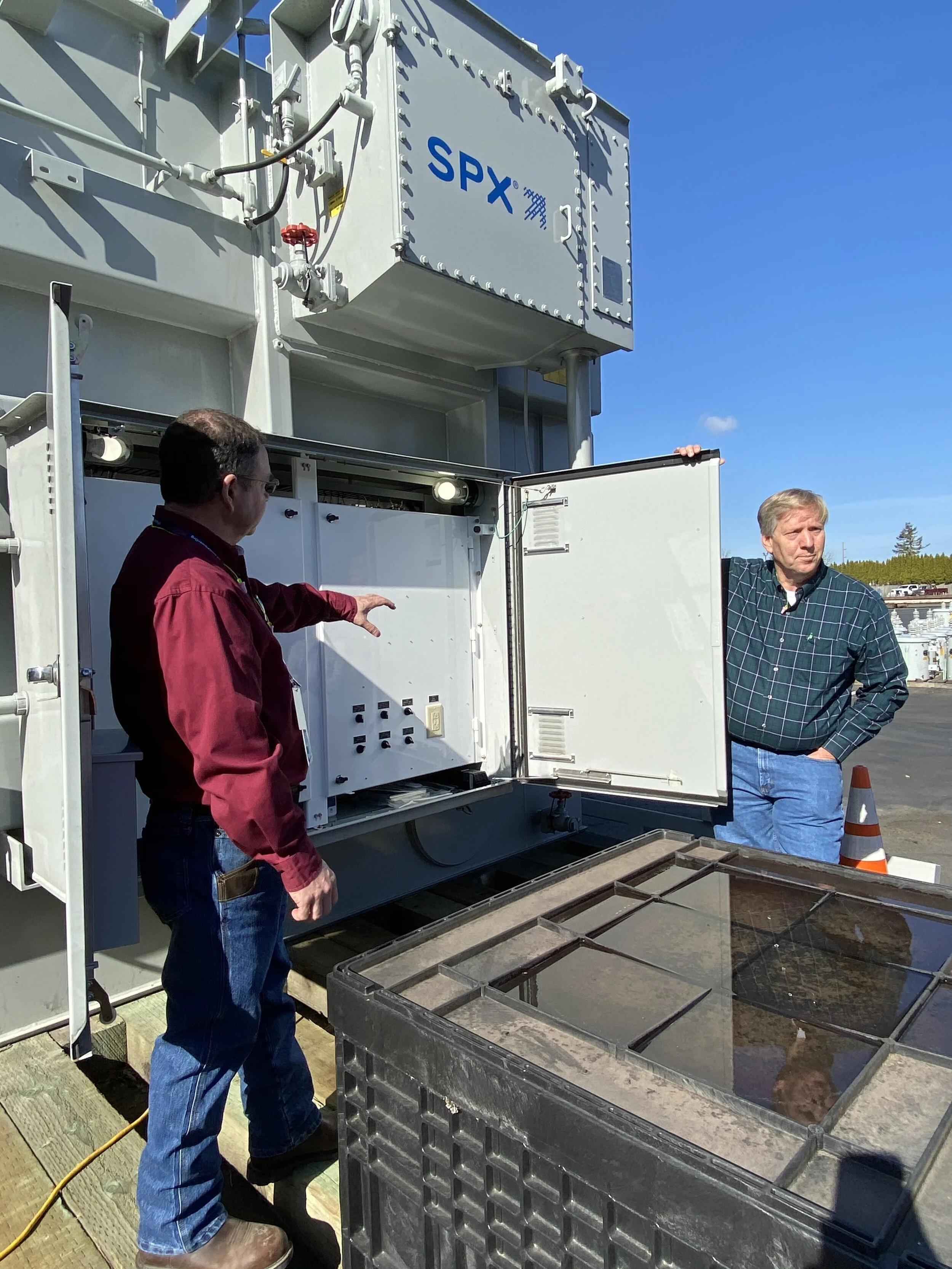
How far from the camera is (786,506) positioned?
8.98ft

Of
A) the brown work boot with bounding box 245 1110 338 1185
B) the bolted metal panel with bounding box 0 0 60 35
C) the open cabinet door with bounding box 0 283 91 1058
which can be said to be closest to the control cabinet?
the open cabinet door with bounding box 0 283 91 1058

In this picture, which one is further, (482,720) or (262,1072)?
(482,720)

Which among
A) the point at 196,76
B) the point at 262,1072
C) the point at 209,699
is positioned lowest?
the point at 262,1072

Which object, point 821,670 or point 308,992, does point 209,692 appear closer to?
point 308,992

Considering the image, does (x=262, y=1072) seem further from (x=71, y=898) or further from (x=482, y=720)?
(x=482, y=720)

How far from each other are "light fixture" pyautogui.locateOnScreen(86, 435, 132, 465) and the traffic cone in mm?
3099

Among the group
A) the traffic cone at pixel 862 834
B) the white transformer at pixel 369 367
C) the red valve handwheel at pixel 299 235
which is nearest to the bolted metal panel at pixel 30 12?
the white transformer at pixel 369 367

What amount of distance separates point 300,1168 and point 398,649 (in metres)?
1.96

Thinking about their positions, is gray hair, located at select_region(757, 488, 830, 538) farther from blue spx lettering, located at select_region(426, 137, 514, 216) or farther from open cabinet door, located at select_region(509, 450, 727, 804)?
blue spx lettering, located at select_region(426, 137, 514, 216)

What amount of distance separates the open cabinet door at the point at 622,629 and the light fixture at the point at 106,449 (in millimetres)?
1716

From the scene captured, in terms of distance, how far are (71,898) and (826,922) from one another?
152 cm

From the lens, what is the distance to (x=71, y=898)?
56.7 inches

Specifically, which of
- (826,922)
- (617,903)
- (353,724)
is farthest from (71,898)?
(353,724)

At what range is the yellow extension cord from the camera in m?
1.81
